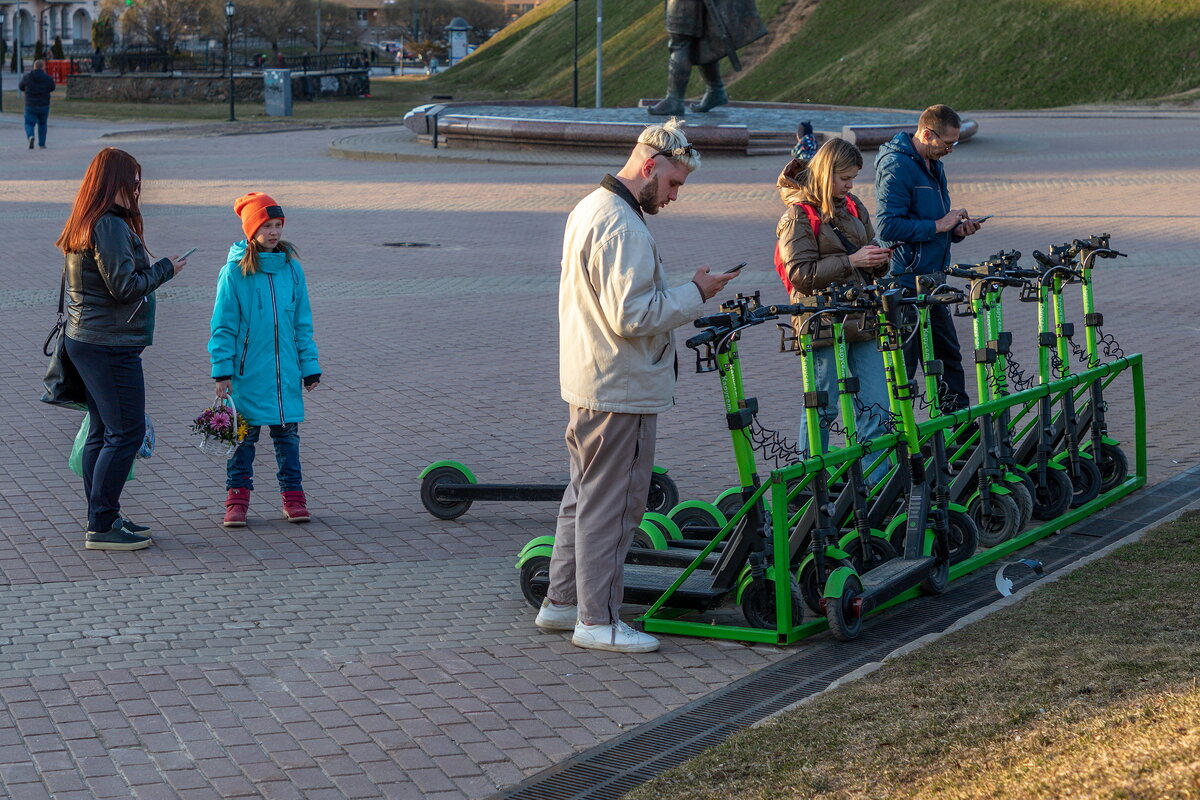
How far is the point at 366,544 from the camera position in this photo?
6.79 meters

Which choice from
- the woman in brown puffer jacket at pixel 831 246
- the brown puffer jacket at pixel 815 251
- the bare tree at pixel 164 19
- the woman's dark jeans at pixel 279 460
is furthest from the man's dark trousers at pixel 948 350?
the bare tree at pixel 164 19

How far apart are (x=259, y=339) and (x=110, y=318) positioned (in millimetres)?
727

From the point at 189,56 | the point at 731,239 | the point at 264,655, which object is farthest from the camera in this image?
the point at 189,56

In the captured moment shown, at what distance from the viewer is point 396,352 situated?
437 inches

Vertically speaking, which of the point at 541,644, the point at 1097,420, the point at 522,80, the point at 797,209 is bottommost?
the point at 541,644

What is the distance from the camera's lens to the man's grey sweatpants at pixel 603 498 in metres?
5.26

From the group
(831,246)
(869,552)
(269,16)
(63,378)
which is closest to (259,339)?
(63,378)

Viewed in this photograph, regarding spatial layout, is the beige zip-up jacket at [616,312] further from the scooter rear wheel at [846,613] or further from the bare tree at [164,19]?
the bare tree at [164,19]

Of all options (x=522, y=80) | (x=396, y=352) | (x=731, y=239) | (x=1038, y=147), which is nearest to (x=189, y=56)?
(x=522, y=80)

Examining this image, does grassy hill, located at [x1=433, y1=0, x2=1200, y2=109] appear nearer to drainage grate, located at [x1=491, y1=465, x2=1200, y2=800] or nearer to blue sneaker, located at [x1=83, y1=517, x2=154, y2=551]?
drainage grate, located at [x1=491, y1=465, x2=1200, y2=800]

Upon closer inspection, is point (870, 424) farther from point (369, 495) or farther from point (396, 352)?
point (396, 352)

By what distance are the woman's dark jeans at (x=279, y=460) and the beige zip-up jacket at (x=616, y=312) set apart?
84.8 inches

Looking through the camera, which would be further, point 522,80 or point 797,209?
point 522,80

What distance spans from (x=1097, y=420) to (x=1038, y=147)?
70.6 feet
